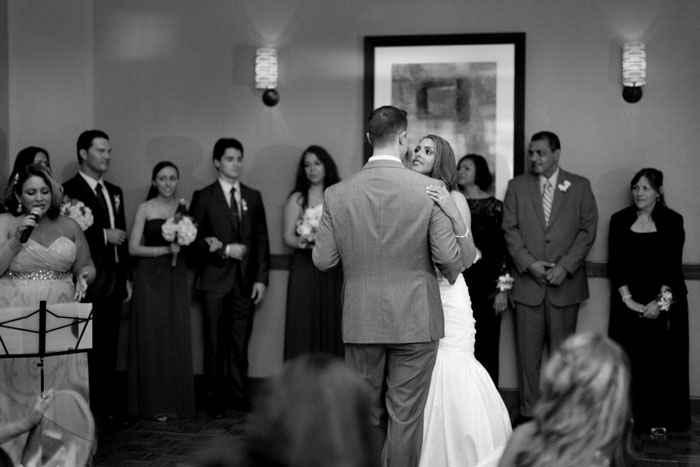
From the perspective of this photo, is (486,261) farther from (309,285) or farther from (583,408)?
(583,408)

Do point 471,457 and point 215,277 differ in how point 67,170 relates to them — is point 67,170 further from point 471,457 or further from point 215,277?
point 471,457

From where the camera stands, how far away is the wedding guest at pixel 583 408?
2.17 m

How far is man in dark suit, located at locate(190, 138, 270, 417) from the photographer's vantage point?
6.88m

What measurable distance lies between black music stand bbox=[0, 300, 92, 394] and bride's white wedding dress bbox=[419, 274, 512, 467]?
1781 mm

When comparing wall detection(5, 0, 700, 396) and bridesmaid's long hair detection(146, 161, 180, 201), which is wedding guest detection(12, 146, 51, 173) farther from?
wall detection(5, 0, 700, 396)

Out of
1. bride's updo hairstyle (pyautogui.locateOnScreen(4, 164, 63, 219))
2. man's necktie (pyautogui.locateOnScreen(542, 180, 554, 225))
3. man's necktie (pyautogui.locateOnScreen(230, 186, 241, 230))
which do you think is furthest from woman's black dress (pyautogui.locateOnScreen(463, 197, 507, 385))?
bride's updo hairstyle (pyautogui.locateOnScreen(4, 164, 63, 219))

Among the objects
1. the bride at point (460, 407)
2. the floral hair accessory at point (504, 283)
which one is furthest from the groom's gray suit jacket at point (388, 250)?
the floral hair accessory at point (504, 283)

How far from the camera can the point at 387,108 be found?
4297 millimetres

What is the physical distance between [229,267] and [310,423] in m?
5.39

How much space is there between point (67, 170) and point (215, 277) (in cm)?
167

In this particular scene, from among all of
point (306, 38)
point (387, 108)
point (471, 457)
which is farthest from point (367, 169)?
point (306, 38)

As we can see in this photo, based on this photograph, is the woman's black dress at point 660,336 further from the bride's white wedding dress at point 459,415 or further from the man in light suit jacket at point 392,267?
the man in light suit jacket at point 392,267

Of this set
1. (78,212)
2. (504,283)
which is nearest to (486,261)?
(504,283)

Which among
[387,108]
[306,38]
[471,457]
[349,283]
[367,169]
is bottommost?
[471,457]
